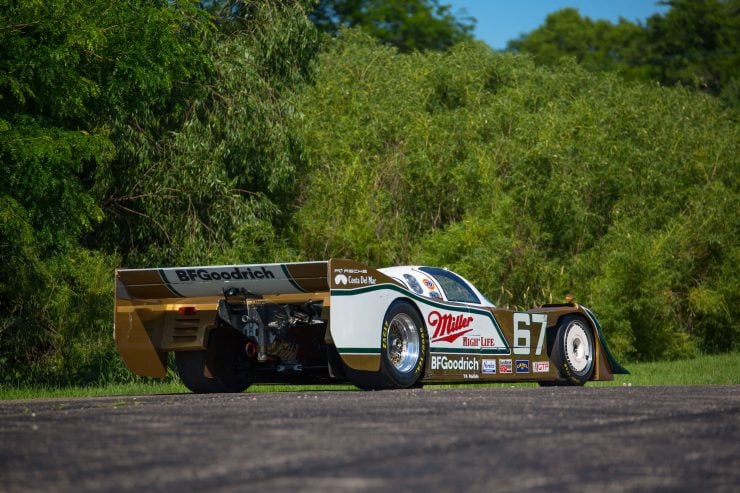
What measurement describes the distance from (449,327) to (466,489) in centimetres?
900

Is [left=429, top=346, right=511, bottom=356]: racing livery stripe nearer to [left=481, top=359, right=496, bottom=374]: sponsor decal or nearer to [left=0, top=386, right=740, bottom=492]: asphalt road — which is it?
[left=481, top=359, right=496, bottom=374]: sponsor decal

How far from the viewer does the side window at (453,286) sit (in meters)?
14.2

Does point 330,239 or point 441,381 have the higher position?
point 330,239

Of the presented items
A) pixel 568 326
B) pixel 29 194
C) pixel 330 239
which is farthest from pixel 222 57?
pixel 568 326

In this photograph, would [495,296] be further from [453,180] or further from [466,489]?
[466,489]

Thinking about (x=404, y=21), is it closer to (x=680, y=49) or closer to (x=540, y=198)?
(x=680, y=49)

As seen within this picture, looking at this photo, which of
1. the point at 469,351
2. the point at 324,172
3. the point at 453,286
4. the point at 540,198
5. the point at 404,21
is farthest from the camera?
the point at 404,21

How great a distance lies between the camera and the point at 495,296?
26547 mm

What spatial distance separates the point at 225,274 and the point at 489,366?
351 centimetres

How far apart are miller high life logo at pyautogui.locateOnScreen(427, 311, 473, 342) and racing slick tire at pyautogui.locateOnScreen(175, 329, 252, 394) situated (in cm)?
222

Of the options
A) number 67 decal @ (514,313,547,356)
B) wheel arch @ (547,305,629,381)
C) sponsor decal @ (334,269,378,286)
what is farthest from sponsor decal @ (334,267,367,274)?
wheel arch @ (547,305,629,381)

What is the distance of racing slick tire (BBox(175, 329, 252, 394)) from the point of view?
13.7 metres

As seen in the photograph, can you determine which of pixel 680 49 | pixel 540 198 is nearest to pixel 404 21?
pixel 680 49

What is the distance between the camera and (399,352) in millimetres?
12977
